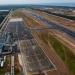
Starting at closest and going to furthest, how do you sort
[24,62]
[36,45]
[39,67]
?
[39,67] < [24,62] < [36,45]

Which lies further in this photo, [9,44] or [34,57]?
[9,44]

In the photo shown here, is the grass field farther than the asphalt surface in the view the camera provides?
Yes

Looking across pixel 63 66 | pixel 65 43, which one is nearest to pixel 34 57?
pixel 63 66

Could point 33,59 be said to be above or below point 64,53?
below

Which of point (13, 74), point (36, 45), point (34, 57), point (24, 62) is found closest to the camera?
point (13, 74)

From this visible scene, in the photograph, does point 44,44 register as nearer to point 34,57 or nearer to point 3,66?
point 34,57

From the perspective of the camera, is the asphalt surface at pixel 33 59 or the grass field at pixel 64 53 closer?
the asphalt surface at pixel 33 59

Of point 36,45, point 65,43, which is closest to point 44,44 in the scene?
point 36,45

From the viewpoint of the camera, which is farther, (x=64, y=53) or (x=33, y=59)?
(x=64, y=53)

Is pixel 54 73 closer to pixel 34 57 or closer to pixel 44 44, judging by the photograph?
pixel 34 57
